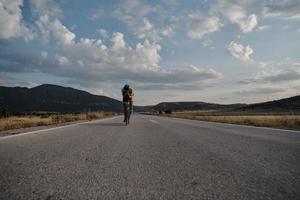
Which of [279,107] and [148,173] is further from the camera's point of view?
[279,107]

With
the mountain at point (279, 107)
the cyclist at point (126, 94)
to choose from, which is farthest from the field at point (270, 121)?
the mountain at point (279, 107)

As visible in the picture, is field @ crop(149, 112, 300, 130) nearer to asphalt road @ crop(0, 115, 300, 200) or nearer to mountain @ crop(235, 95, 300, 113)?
asphalt road @ crop(0, 115, 300, 200)

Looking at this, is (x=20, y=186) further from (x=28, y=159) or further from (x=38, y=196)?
(x=28, y=159)

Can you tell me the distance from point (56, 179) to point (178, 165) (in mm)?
2079

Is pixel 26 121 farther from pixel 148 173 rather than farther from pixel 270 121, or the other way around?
pixel 148 173

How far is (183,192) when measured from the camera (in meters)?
4.08

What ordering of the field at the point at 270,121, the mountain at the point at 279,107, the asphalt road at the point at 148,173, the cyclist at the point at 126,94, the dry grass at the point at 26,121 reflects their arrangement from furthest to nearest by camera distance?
the mountain at the point at 279,107, the field at the point at 270,121, the cyclist at the point at 126,94, the dry grass at the point at 26,121, the asphalt road at the point at 148,173

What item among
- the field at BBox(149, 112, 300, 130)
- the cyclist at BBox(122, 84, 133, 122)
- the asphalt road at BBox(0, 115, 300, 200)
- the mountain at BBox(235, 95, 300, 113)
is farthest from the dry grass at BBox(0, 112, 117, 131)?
the mountain at BBox(235, 95, 300, 113)

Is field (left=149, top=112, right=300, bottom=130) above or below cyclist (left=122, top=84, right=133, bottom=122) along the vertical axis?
below

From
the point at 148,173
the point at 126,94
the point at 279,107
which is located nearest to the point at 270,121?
the point at 126,94

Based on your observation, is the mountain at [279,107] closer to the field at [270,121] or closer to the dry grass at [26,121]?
the field at [270,121]

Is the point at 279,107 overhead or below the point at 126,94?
overhead

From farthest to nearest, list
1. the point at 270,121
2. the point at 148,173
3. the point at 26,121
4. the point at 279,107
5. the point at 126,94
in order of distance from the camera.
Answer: the point at 279,107 → the point at 270,121 → the point at 26,121 → the point at 126,94 → the point at 148,173

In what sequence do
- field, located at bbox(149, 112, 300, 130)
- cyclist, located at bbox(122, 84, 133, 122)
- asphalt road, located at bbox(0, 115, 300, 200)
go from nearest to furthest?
asphalt road, located at bbox(0, 115, 300, 200) < cyclist, located at bbox(122, 84, 133, 122) < field, located at bbox(149, 112, 300, 130)
